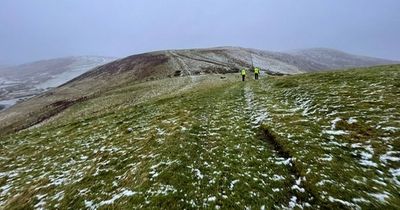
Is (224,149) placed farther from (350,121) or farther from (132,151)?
(350,121)

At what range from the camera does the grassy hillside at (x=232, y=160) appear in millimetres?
9273

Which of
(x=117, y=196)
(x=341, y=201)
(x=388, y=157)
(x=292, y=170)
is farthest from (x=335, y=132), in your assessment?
(x=117, y=196)

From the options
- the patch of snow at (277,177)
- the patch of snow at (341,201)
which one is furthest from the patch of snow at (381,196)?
the patch of snow at (277,177)

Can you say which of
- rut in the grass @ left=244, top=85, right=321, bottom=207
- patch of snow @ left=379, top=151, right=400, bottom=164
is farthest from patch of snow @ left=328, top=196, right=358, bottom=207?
patch of snow @ left=379, top=151, right=400, bottom=164

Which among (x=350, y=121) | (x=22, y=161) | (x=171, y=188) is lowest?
(x=22, y=161)

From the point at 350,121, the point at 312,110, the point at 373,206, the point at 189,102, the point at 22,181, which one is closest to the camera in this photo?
the point at 373,206

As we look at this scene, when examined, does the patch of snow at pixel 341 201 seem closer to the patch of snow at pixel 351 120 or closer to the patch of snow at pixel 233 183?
the patch of snow at pixel 233 183

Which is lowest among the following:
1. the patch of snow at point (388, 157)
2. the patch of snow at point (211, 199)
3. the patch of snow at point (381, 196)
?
the patch of snow at point (211, 199)

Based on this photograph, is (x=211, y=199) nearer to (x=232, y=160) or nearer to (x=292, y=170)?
(x=232, y=160)

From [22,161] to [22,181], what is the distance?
13.4 ft

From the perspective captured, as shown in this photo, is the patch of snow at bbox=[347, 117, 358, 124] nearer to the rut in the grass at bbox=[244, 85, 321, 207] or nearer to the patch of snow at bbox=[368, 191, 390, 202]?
the rut in the grass at bbox=[244, 85, 321, 207]

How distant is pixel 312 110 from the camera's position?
A: 17609mm

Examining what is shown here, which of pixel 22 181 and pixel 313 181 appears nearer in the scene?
pixel 313 181

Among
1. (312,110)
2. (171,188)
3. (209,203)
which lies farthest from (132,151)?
(312,110)
